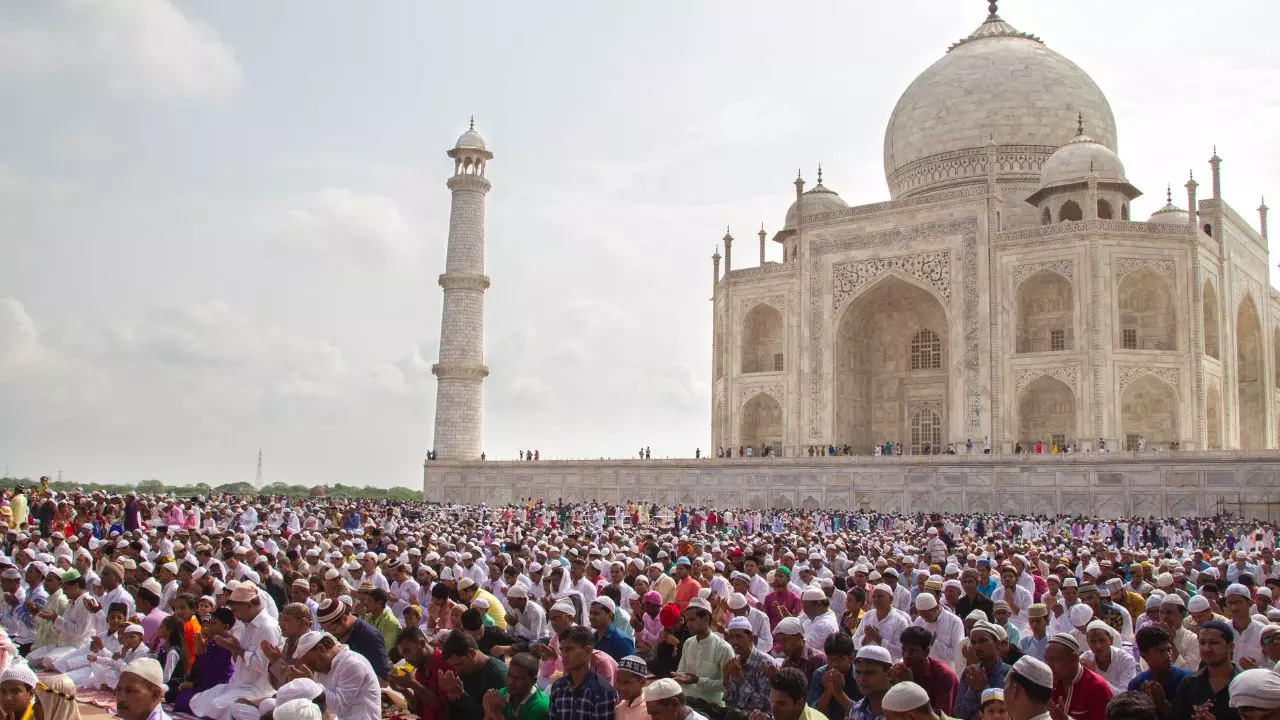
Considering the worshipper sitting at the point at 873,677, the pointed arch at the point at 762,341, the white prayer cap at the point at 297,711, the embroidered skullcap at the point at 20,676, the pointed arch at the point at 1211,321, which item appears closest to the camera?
the white prayer cap at the point at 297,711

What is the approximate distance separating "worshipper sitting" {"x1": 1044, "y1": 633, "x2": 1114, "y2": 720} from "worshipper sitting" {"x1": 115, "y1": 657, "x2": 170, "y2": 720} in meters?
3.50

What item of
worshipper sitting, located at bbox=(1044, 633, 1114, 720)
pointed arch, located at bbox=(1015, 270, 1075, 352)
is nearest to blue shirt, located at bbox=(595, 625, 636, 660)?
worshipper sitting, located at bbox=(1044, 633, 1114, 720)

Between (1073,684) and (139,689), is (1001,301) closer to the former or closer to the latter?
(1073,684)

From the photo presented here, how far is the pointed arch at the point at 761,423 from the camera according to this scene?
30.9 meters

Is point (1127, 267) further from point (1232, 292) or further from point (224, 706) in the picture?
point (224, 706)

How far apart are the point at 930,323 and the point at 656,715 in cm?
2739

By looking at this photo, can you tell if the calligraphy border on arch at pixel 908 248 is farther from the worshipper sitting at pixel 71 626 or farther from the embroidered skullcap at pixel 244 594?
the embroidered skullcap at pixel 244 594

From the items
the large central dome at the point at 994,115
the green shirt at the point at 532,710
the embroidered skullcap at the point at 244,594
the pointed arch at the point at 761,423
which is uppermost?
the large central dome at the point at 994,115

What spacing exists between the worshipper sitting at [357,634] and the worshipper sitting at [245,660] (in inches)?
13.3

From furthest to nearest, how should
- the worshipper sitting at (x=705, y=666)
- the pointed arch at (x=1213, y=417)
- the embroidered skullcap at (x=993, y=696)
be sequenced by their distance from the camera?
1. the pointed arch at (x=1213, y=417)
2. the worshipper sitting at (x=705, y=666)
3. the embroidered skullcap at (x=993, y=696)

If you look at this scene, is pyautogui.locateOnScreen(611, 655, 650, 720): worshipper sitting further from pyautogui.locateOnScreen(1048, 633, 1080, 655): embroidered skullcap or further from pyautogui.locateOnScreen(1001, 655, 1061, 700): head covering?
pyautogui.locateOnScreen(1048, 633, 1080, 655): embroidered skullcap

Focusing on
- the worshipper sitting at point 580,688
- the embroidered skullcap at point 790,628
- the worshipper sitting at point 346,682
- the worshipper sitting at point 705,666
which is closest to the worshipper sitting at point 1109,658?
the embroidered skullcap at point 790,628

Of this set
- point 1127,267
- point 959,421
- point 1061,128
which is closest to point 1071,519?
point 959,421

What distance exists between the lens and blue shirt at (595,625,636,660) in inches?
239
